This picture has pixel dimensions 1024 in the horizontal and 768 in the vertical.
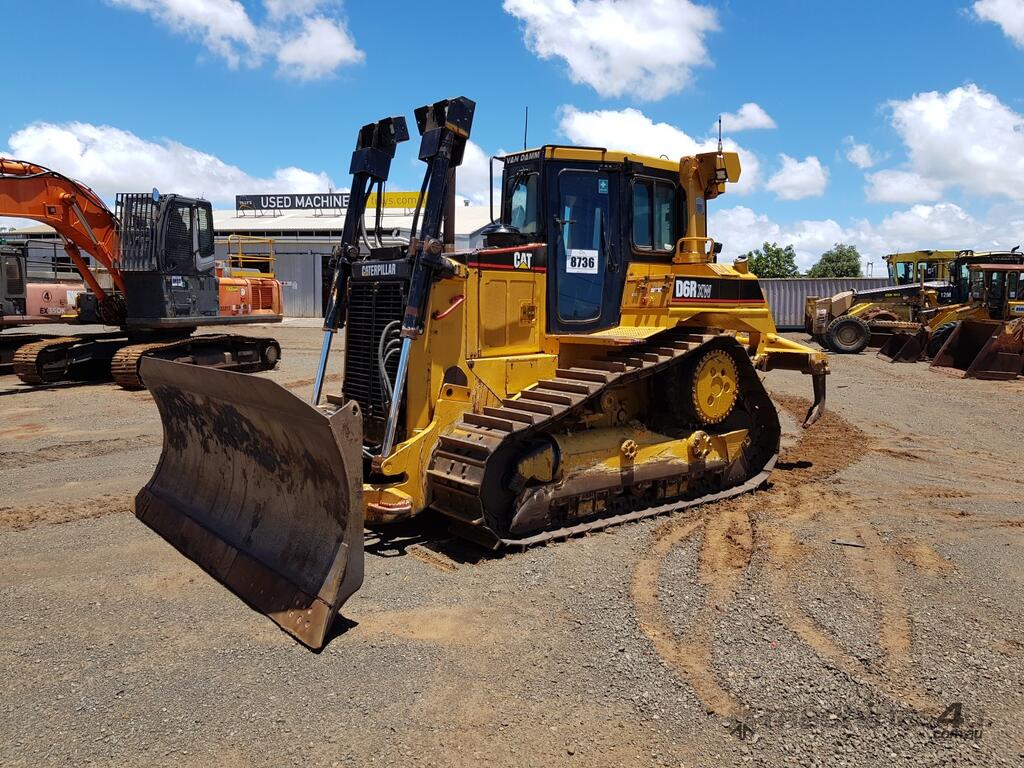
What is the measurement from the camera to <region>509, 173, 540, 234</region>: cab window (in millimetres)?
6836

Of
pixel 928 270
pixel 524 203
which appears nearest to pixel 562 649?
pixel 524 203

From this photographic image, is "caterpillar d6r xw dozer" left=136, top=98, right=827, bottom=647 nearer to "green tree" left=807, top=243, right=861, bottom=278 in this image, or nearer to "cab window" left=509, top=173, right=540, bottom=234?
"cab window" left=509, top=173, right=540, bottom=234

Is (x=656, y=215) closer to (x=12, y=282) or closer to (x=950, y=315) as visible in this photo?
(x=12, y=282)

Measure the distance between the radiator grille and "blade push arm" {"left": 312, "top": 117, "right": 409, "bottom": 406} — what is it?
7.3 inches

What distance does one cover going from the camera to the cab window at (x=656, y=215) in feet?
23.9

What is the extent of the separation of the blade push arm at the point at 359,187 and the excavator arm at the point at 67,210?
31.5 feet

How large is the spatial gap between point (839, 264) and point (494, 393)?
6317 centimetres

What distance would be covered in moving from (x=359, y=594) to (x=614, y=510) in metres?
2.47

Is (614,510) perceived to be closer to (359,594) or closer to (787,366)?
(359,594)

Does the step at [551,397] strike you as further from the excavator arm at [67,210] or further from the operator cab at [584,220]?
the excavator arm at [67,210]

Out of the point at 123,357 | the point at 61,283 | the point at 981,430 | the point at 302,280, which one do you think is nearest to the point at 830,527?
the point at 981,430

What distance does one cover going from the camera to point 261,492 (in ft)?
17.4

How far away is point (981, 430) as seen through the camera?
36.1 feet

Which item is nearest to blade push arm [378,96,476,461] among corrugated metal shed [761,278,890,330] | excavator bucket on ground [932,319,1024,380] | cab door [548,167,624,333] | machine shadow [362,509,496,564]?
machine shadow [362,509,496,564]
